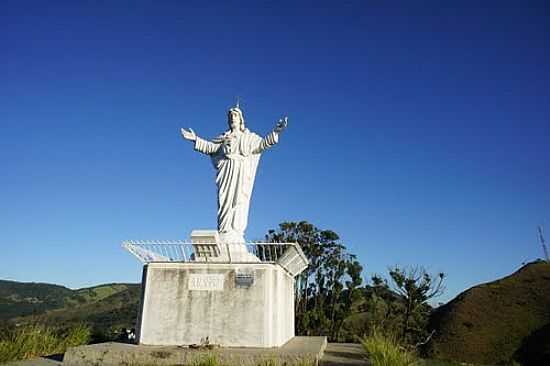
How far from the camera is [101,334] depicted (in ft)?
48.1

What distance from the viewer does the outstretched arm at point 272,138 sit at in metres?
12.2

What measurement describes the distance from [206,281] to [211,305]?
1.96 feet

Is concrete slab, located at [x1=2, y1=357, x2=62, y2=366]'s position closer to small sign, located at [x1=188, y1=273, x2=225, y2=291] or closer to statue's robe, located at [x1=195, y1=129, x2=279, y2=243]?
small sign, located at [x1=188, y1=273, x2=225, y2=291]

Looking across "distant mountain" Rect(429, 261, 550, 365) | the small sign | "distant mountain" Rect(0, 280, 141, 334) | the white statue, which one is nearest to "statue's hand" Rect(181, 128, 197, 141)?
the white statue

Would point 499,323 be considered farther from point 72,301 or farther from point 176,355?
point 72,301

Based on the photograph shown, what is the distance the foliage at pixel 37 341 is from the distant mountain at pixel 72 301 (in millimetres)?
24857

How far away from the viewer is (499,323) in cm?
1738

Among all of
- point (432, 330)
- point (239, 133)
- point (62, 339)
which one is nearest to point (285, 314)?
point (239, 133)

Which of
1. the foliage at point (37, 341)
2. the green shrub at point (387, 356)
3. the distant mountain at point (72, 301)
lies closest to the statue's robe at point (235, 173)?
the green shrub at point (387, 356)

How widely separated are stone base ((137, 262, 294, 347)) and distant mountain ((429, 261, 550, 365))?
9288 millimetres

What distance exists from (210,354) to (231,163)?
5.63 meters

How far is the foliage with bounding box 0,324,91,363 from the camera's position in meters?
10.7

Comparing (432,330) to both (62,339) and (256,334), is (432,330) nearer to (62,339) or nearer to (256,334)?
(256,334)

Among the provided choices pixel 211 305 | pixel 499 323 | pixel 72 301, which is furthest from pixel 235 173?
pixel 72 301
